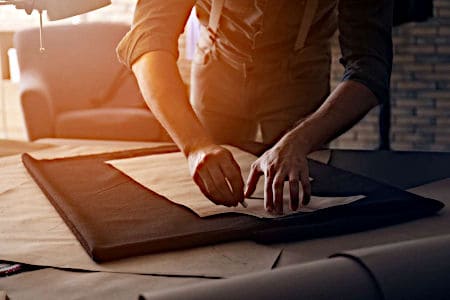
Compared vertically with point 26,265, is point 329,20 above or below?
above

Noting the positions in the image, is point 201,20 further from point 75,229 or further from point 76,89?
point 76,89

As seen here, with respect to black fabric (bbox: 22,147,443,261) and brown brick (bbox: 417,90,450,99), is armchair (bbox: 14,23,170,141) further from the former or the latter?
black fabric (bbox: 22,147,443,261)

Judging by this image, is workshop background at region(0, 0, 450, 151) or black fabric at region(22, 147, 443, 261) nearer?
black fabric at region(22, 147, 443, 261)

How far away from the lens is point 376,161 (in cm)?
142

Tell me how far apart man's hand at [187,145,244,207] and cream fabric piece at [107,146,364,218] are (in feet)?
0.05

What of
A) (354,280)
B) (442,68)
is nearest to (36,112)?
(442,68)

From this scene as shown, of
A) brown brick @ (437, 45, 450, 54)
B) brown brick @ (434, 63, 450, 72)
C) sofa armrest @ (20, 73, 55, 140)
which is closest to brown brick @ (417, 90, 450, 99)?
brown brick @ (434, 63, 450, 72)

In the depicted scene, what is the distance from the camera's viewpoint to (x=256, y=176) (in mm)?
1117

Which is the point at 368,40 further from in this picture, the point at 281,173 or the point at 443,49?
the point at 443,49

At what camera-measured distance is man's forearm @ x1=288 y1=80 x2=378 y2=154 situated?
125 centimetres

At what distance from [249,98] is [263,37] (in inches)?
6.9

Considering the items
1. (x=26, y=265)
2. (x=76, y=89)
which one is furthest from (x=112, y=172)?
(x=76, y=89)

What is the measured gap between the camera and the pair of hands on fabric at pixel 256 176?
1039 mm

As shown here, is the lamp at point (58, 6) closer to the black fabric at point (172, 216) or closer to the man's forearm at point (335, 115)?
the black fabric at point (172, 216)
